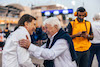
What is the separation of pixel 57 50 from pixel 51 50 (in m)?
0.08

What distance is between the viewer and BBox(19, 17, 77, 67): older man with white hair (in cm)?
198

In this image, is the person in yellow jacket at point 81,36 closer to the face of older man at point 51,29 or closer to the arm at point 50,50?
the face of older man at point 51,29

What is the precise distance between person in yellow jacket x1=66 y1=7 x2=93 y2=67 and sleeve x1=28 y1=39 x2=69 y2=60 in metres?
1.01

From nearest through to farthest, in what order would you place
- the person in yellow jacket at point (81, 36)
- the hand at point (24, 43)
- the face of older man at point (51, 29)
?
the hand at point (24, 43) → the face of older man at point (51, 29) → the person in yellow jacket at point (81, 36)

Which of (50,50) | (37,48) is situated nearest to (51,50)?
(50,50)

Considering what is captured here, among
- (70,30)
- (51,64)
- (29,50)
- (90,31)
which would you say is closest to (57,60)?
(51,64)

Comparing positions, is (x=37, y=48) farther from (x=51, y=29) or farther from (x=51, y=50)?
(x=51, y=29)

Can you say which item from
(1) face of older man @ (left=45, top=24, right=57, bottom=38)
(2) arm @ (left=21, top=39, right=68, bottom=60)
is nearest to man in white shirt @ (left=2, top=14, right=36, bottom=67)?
(2) arm @ (left=21, top=39, right=68, bottom=60)

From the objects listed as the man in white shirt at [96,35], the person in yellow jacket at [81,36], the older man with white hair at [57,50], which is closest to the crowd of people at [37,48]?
the older man with white hair at [57,50]

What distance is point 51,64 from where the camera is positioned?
2098 mm

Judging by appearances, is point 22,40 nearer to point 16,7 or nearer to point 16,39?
point 16,39

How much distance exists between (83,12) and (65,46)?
1.31m

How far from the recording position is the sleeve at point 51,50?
194cm

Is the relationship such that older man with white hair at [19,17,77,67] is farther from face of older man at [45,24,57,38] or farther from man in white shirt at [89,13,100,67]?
man in white shirt at [89,13,100,67]
